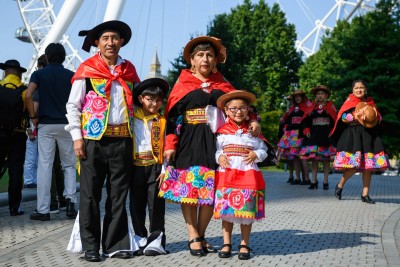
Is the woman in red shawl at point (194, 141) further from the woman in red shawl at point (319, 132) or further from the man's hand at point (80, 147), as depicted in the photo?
the woman in red shawl at point (319, 132)

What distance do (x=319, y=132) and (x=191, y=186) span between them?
8850 mm

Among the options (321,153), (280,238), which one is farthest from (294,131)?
(280,238)

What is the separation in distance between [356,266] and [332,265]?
196mm

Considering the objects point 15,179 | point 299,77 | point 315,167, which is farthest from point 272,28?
point 15,179

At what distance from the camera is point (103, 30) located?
593 cm

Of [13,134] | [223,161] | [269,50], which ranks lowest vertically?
[223,161]

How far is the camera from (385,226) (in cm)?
814

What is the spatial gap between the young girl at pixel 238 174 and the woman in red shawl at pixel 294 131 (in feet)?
30.7

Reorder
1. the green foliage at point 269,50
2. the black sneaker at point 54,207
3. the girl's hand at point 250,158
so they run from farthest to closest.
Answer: the green foliage at point 269,50, the black sneaker at point 54,207, the girl's hand at point 250,158

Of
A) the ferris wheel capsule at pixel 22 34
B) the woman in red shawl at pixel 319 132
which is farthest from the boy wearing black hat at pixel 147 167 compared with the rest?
the ferris wheel capsule at pixel 22 34

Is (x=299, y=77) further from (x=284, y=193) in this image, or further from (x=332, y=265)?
(x=332, y=265)

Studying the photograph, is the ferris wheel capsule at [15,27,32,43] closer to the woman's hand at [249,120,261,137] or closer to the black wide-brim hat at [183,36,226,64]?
the black wide-brim hat at [183,36,226,64]

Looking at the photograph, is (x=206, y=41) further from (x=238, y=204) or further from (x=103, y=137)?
(x=238, y=204)

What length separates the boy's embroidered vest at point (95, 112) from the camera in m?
5.77
